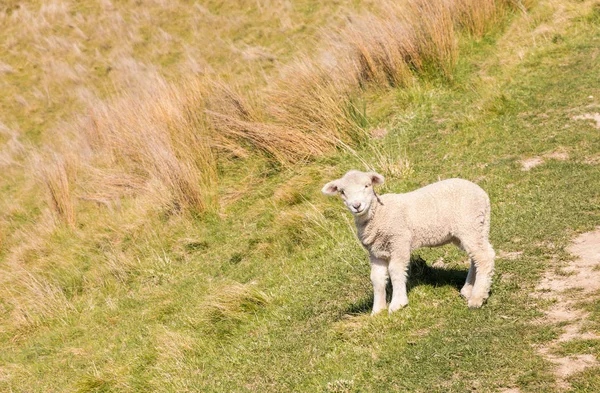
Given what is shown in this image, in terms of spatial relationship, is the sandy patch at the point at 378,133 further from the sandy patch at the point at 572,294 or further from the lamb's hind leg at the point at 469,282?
the lamb's hind leg at the point at 469,282

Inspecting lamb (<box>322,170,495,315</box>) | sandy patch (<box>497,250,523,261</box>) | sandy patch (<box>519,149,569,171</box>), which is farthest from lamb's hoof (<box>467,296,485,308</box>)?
sandy patch (<box>519,149,569,171</box>)

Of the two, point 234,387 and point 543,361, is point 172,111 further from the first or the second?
point 543,361

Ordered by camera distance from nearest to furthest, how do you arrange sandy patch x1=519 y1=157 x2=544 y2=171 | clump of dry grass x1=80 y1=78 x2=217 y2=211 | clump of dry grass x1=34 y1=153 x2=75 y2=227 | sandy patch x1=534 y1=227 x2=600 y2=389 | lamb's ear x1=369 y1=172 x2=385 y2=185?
sandy patch x1=534 y1=227 x2=600 y2=389
lamb's ear x1=369 y1=172 x2=385 y2=185
sandy patch x1=519 y1=157 x2=544 y2=171
clump of dry grass x1=80 y1=78 x2=217 y2=211
clump of dry grass x1=34 y1=153 x2=75 y2=227

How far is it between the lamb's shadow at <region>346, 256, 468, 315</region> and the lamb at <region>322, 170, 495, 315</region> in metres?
0.42

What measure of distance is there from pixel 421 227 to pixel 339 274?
5.79 ft

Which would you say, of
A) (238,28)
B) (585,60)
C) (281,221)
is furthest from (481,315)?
(238,28)

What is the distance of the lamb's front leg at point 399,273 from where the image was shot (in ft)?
18.7

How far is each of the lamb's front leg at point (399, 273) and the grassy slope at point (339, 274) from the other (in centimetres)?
17

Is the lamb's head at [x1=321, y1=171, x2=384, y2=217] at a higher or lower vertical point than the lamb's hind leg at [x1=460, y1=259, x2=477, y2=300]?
higher

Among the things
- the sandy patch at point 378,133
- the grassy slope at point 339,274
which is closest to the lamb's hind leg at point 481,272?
the grassy slope at point 339,274

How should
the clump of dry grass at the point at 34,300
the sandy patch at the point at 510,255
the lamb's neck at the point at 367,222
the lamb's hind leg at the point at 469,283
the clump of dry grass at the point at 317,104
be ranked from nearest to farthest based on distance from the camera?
1. the lamb's neck at the point at 367,222
2. the lamb's hind leg at the point at 469,283
3. the sandy patch at the point at 510,255
4. the clump of dry grass at the point at 34,300
5. the clump of dry grass at the point at 317,104

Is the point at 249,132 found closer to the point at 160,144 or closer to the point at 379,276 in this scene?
the point at 160,144

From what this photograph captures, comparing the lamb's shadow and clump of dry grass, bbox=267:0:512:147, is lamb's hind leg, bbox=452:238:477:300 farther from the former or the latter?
clump of dry grass, bbox=267:0:512:147

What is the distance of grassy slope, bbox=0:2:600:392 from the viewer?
17.8 feet
